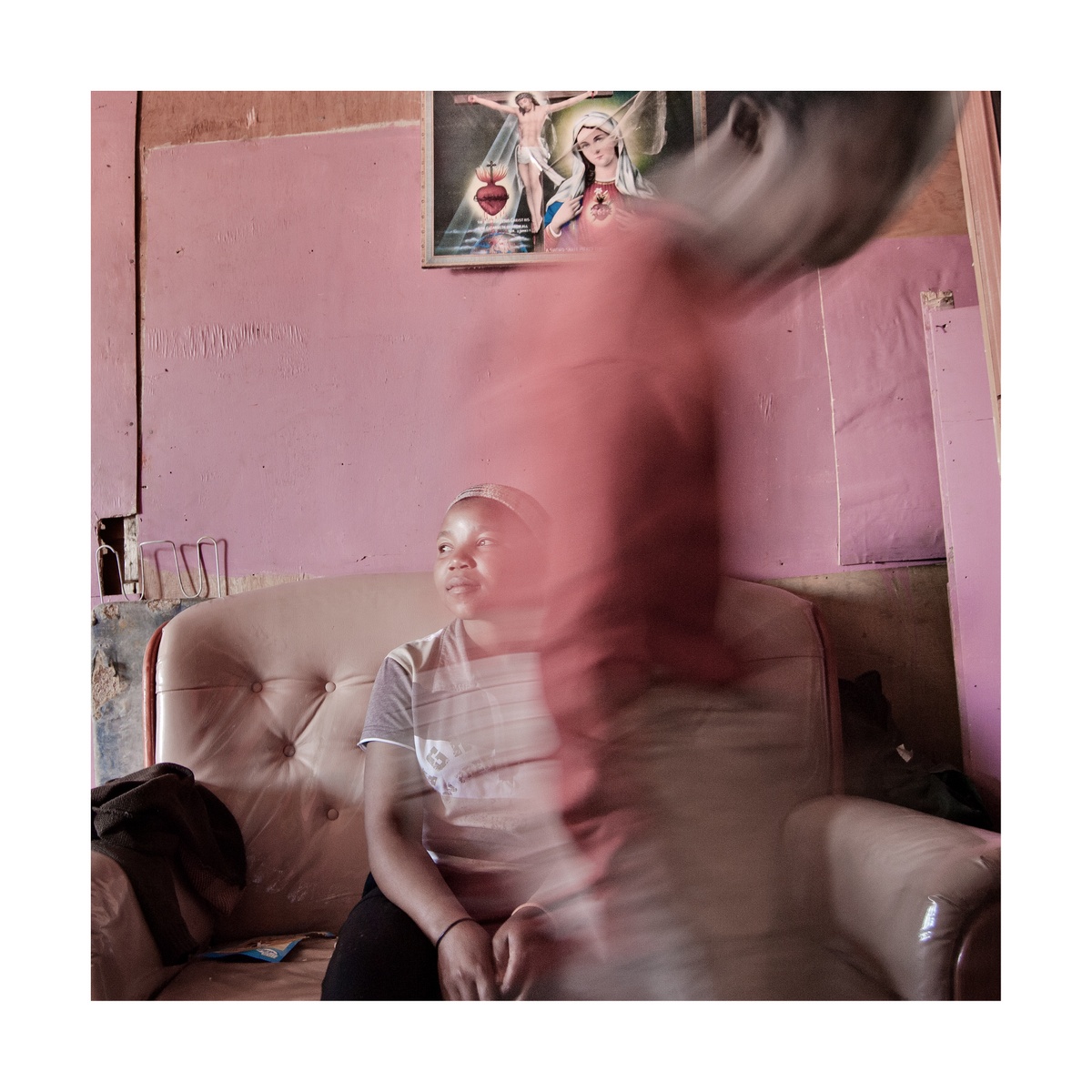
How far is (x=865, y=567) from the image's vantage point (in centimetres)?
128

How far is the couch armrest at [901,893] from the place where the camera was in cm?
87

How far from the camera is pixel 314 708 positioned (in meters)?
1.21

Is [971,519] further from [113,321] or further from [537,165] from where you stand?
[113,321]

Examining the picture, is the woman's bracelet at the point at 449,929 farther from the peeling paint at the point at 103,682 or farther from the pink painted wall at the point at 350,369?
the peeling paint at the point at 103,682

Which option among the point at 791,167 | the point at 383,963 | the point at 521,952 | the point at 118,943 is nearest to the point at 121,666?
the point at 118,943

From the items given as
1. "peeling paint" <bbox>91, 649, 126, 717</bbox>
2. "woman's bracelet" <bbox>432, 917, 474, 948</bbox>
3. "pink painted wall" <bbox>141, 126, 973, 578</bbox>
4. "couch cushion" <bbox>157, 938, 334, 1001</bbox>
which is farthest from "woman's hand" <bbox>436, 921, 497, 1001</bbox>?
"peeling paint" <bbox>91, 649, 126, 717</bbox>

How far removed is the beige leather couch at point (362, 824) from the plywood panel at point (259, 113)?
0.68 meters

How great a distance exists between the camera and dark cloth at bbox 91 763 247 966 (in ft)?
3.40

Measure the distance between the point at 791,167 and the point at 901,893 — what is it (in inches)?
36.8

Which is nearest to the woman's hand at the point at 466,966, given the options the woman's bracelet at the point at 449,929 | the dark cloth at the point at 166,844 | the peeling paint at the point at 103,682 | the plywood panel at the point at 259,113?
the woman's bracelet at the point at 449,929

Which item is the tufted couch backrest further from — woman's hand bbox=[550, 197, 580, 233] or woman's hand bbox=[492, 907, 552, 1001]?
woman's hand bbox=[550, 197, 580, 233]
